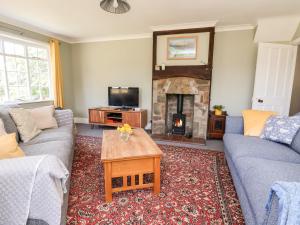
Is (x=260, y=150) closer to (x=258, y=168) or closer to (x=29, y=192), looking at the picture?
(x=258, y=168)

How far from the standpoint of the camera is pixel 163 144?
355 centimetres

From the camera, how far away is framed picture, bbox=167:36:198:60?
12.4 feet

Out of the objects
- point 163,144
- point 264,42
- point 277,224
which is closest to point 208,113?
point 163,144

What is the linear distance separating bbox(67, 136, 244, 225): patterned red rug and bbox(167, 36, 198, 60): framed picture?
237 cm

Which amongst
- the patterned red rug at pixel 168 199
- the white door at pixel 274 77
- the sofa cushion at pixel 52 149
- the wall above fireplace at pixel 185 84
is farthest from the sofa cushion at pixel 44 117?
the white door at pixel 274 77

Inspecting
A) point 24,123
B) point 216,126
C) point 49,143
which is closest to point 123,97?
point 216,126

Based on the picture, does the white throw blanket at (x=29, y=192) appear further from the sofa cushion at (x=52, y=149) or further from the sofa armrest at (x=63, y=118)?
the sofa armrest at (x=63, y=118)

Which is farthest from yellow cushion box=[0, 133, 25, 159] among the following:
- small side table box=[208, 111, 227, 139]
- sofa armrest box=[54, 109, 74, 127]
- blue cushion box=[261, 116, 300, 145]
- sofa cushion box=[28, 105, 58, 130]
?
small side table box=[208, 111, 227, 139]

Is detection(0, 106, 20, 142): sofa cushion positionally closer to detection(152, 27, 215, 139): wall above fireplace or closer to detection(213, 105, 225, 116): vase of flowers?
detection(152, 27, 215, 139): wall above fireplace

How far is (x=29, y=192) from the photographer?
3.34ft

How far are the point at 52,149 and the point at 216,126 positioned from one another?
3.18m

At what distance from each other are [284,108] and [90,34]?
190 inches

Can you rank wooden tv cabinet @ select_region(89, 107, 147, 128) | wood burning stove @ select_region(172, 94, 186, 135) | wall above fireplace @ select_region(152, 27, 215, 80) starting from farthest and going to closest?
wooden tv cabinet @ select_region(89, 107, 147, 128), wood burning stove @ select_region(172, 94, 186, 135), wall above fireplace @ select_region(152, 27, 215, 80)

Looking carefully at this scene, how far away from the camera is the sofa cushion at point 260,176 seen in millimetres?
1142
